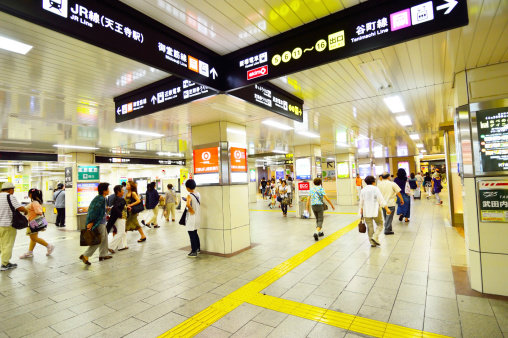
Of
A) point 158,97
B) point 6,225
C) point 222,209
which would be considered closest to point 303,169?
point 222,209

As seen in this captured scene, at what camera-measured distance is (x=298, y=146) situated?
37.4 feet

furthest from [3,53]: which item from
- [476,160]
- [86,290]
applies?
[476,160]

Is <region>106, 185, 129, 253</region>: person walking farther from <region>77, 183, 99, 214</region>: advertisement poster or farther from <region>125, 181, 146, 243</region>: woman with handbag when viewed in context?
<region>77, 183, 99, 214</region>: advertisement poster

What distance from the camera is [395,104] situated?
19.9 feet

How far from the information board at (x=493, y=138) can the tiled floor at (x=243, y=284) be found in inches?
67.8

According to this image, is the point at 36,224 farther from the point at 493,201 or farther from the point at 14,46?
the point at 493,201

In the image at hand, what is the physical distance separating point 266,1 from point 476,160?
3.35 metres

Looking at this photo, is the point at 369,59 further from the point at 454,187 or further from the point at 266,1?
the point at 454,187

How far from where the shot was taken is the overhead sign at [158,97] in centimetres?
376

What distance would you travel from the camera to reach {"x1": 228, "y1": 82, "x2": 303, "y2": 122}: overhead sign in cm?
399

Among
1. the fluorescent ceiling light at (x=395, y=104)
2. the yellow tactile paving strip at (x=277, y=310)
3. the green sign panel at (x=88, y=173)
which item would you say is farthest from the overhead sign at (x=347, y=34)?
the green sign panel at (x=88, y=173)

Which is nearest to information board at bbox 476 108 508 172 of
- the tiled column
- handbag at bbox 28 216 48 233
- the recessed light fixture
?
the recessed light fixture

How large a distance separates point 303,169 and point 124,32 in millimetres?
9347

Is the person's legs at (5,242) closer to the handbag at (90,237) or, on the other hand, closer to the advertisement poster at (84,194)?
the handbag at (90,237)
